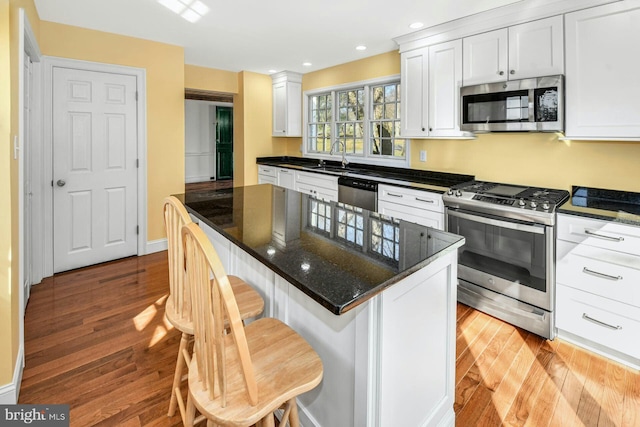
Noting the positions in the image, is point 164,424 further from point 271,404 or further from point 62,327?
point 62,327

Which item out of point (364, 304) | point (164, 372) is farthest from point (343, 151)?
point (364, 304)

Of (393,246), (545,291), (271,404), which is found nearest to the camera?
(271,404)

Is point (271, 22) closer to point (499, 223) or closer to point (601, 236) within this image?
point (499, 223)

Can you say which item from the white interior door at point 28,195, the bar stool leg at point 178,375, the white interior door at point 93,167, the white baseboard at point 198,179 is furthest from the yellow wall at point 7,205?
the white baseboard at point 198,179

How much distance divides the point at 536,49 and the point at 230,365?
3.00 metres

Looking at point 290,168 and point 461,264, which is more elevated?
point 290,168

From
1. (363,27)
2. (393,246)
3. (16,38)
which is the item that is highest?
(363,27)

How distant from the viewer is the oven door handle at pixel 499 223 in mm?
2426

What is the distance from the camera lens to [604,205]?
2492 mm

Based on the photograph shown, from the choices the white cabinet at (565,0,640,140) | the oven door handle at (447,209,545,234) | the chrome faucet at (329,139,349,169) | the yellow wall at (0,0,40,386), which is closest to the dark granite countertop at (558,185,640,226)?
the oven door handle at (447,209,545,234)

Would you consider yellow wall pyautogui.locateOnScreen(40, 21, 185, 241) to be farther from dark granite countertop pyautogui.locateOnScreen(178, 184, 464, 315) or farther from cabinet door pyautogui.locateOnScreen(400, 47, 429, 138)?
cabinet door pyautogui.locateOnScreen(400, 47, 429, 138)

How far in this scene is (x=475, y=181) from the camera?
11.2ft

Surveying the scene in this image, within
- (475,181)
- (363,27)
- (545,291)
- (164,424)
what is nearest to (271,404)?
(164,424)

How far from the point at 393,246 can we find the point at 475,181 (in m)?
2.42
